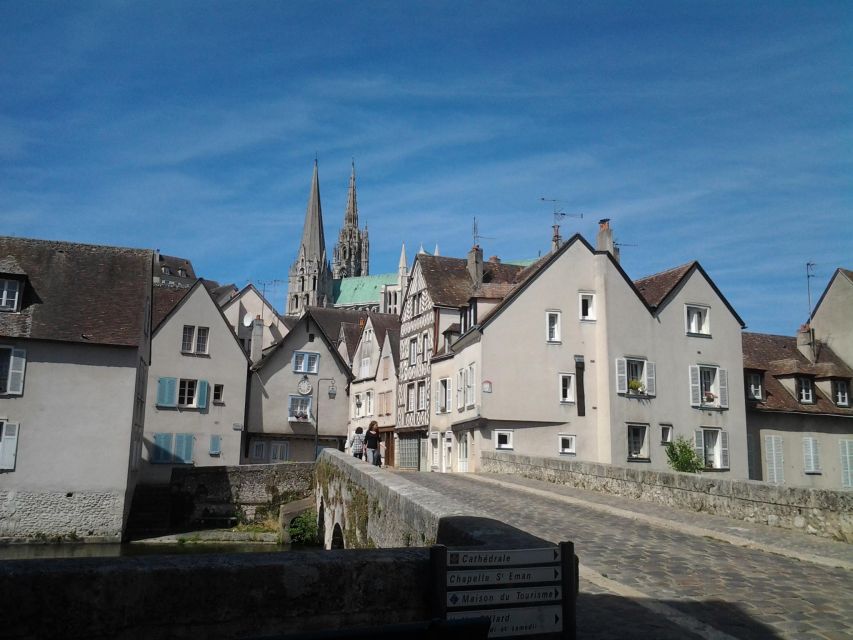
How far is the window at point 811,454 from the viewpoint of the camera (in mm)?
32844

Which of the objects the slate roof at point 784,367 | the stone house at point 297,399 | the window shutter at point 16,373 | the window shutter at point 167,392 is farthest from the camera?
the stone house at point 297,399

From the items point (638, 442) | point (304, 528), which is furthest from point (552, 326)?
point (304, 528)

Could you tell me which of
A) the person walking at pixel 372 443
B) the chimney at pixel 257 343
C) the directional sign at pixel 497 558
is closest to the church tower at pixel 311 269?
the chimney at pixel 257 343

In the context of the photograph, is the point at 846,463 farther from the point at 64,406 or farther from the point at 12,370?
the point at 12,370

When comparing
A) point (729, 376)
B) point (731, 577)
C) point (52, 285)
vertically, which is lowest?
point (731, 577)

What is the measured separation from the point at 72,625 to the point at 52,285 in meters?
24.9

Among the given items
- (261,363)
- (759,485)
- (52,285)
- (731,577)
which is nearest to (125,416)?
(52,285)

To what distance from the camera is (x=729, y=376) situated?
3130 centimetres

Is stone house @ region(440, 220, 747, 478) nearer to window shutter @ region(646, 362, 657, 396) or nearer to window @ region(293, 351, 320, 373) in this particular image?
window shutter @ region(646, 362, 657, 396)

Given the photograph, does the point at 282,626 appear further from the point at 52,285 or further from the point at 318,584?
the point at 52,285

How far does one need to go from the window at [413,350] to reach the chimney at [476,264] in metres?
4.24

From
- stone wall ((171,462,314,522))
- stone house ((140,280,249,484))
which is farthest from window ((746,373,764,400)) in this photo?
stone house ((140,280,249,484))

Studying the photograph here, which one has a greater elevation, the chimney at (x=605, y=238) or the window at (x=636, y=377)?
the chimney at (x=605, y=238)

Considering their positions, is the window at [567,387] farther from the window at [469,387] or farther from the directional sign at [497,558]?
the directional sign at [497,558]
